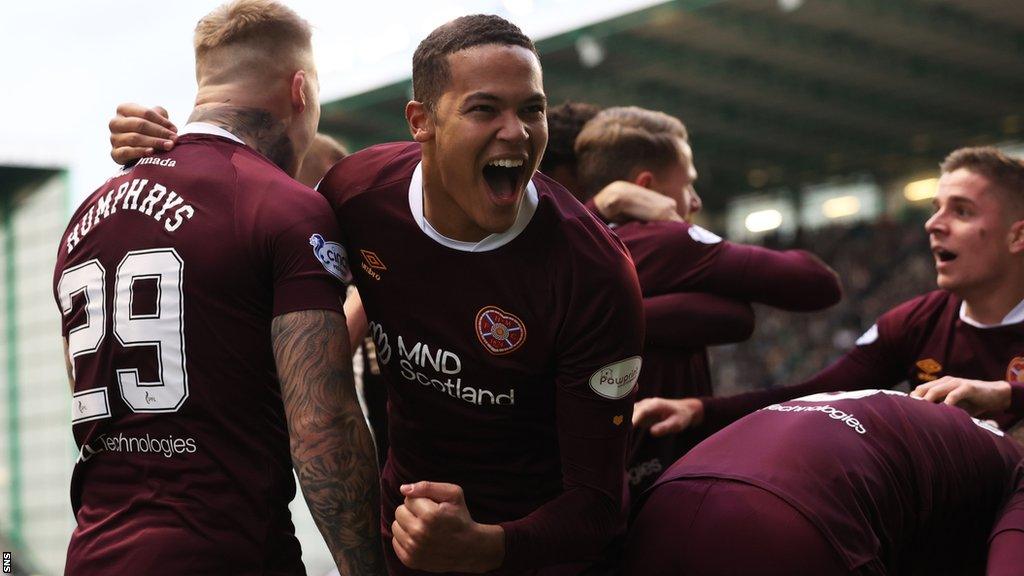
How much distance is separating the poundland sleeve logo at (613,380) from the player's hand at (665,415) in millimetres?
878

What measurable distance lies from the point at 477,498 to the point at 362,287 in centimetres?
67

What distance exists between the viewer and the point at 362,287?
3.06 metres

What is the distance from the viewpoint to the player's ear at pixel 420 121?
2.90 metres

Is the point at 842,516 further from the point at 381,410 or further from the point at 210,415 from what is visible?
the point at 381,410

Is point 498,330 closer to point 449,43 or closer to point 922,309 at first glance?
point 449,43

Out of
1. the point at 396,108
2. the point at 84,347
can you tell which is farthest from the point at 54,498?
the point at 84,347

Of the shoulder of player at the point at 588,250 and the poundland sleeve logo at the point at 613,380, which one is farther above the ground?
the shoulder of player at the point at 588,250

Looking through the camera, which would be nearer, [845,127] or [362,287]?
[362,287]

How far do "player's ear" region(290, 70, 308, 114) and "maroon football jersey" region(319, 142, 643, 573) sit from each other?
0.70ft

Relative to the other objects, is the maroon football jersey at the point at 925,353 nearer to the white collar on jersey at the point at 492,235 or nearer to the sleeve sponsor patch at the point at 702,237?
the sleeve sponsor patch at the point at 702,237

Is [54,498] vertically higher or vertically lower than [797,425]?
lower

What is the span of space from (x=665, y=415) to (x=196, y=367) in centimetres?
164

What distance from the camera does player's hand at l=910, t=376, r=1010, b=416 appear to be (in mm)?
3445

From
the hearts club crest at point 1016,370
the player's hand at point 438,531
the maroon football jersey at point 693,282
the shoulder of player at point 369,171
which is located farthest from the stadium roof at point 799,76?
the player's hand at point 438,531
